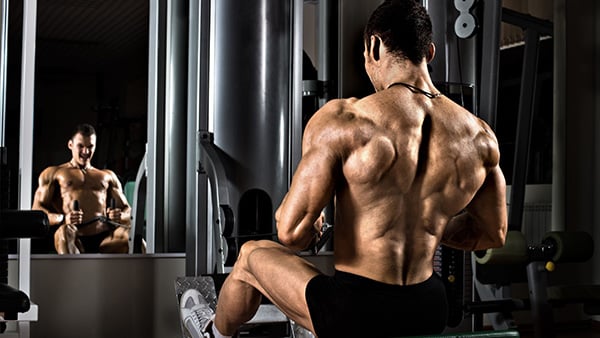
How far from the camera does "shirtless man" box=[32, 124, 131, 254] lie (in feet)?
13.8

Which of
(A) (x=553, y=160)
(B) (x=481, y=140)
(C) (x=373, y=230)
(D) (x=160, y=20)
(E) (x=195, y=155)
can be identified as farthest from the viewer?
(A) (x=553, y=160)

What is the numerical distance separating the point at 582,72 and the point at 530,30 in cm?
84

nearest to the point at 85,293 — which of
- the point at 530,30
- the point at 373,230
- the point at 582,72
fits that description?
the point at 373,230

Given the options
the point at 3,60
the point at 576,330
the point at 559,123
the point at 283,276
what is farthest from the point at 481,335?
the point at 559,123

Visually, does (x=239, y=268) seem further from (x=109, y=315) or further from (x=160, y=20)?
(x=160, y=20)

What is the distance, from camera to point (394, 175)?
6.79ft

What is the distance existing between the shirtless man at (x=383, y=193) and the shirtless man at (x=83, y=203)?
2.17 m

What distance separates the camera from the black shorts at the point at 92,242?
166 inches

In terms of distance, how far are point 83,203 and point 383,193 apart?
260 centimetres

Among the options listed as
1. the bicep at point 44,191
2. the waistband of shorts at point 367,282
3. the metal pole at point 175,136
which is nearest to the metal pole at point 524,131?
the metal pole at point 175,136

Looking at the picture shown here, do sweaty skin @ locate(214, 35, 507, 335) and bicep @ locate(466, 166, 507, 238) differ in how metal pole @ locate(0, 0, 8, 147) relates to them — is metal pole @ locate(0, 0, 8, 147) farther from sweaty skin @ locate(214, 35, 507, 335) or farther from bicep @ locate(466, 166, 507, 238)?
bicep @ locate(466, 166, 507, 238)

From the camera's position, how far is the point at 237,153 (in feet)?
12.4

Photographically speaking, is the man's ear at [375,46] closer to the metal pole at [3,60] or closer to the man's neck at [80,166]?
the metal pole at [3,60]

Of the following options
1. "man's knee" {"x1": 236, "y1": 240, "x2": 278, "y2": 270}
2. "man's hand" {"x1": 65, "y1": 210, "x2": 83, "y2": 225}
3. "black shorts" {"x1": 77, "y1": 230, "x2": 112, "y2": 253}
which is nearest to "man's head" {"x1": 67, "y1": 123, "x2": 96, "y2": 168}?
"man's hand" {"x1": 65, "y1": 210, "x2": 83, "y2": 225}
